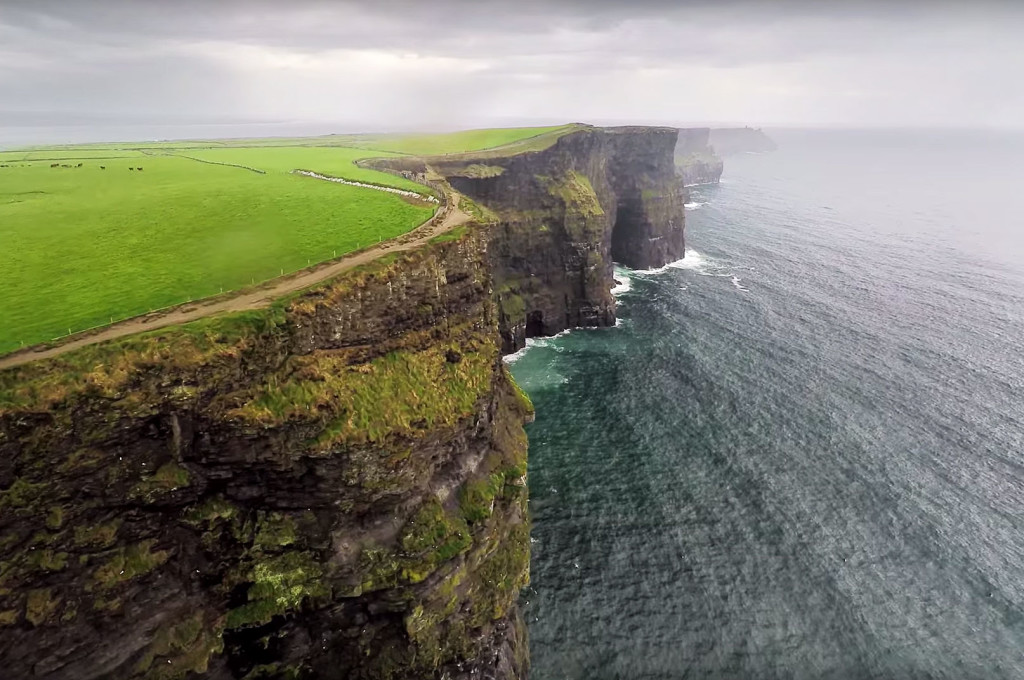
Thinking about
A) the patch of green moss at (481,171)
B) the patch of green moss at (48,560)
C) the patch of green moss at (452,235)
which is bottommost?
the patch of green moss at (48,560)

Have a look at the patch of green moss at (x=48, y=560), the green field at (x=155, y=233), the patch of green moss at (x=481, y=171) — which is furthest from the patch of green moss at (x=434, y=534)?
the patch of green moss at (x=481, y=171)

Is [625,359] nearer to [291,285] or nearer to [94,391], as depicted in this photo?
[291,285]

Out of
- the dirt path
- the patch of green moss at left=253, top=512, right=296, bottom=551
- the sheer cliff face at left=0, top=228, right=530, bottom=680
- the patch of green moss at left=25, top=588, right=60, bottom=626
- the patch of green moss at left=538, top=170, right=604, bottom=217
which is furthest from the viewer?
the patch of green moss at left=538, top=170, right=604, bottom=217

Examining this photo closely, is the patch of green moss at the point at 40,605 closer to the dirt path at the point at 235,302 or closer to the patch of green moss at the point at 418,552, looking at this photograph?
the dirt path at the point at 235,302

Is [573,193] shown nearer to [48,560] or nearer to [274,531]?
[274,531]

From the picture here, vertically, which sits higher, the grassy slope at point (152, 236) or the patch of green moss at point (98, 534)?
the grassy slope at point (152, 236)

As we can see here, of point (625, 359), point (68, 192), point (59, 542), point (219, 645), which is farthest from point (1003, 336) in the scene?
point (68, 192)

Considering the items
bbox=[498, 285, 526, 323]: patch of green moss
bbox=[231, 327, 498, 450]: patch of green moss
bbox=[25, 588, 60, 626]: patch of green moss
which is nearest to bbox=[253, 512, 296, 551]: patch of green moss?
bbox=[231, 327, 498, 450]: patch of green moss

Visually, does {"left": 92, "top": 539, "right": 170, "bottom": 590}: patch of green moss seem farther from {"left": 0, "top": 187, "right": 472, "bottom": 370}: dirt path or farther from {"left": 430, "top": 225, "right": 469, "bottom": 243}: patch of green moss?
{"left": 430, "top": 225, "right": 469, "bottom": 243}: patch of green moss
